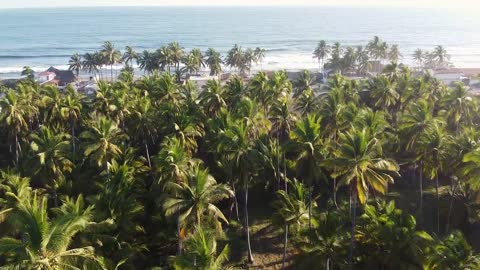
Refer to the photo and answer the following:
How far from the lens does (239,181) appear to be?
3316cm

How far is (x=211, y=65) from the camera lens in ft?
303

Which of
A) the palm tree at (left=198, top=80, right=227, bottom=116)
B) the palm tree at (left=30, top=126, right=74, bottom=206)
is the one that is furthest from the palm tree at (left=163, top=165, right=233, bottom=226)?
the palm tree at (left=198, top=80, right=227, bottom=116)

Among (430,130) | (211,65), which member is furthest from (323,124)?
(211,65)

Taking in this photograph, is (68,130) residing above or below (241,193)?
above

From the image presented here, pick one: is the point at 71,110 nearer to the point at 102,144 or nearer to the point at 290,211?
the point at 102,144

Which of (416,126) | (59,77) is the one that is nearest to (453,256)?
(416,126)

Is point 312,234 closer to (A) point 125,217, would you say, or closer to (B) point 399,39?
(A) point 125,217

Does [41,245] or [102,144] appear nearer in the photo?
[41,245]

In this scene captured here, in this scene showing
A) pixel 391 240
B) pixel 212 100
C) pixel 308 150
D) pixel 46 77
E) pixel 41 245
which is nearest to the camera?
pixel 41 245

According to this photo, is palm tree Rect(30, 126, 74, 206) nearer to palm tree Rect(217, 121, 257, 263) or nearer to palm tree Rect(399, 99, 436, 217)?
palm tree Rect(217, 121, 257, 263)

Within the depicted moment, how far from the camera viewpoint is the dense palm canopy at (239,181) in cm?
2552

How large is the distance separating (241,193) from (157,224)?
11368 millimetres

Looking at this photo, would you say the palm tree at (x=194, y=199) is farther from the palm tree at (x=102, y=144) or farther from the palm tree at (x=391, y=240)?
the palm tree at (x=102, y=144)

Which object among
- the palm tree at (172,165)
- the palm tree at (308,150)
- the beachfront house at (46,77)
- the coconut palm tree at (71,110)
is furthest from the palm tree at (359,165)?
the beachfront house at (46,77)
